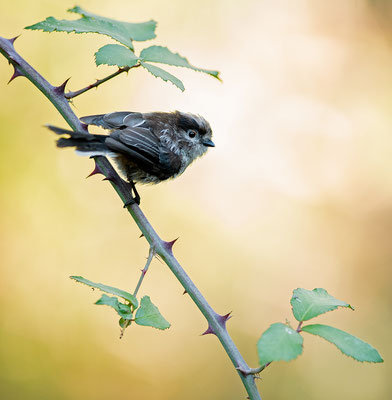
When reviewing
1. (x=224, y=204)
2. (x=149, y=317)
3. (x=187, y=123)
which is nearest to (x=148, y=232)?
(x=149, y=317)

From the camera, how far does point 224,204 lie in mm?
6719

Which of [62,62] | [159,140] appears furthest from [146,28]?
[62,62]

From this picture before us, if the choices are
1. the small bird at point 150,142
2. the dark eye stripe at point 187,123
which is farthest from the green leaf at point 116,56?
the dark eye stripe at point 187,123

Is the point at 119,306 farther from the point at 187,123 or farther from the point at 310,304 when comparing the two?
the point at 187,123

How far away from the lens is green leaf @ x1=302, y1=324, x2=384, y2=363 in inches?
61.1

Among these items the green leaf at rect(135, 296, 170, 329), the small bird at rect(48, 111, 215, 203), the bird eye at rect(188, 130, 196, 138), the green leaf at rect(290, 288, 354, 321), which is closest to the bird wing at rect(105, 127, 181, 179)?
the small bird at rect(48, 111, 215, 203)

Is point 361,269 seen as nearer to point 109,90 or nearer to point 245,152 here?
point 245,152

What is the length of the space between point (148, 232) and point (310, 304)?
0.65m

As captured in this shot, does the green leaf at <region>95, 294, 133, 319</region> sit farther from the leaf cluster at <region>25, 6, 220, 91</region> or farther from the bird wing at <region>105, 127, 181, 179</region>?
the bird wing at <region>105, 127, 181, 179</region>

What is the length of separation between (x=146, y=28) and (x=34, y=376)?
4.46 m

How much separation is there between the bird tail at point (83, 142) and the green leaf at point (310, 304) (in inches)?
42.2

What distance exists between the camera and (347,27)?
7969 mm

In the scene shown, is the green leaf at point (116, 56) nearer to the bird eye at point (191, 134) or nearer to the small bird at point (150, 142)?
the small bird at point (150, 142)

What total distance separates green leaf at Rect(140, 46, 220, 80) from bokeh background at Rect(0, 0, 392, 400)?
12.4 ft
